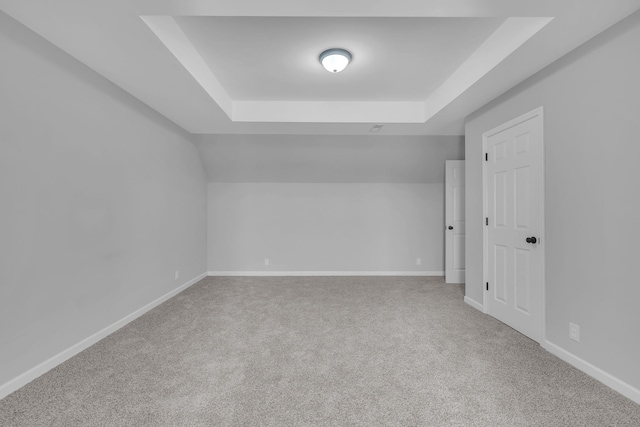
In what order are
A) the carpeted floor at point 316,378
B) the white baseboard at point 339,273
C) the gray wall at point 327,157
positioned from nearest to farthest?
the carpeted floor at point 316,378 → the gray wall at point 327,157 → the white baseboard at point 339,273

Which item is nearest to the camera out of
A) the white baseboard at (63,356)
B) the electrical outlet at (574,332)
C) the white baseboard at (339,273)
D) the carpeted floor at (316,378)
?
the carpeted floor at (316,378)

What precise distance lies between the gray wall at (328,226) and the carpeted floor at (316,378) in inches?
84.8

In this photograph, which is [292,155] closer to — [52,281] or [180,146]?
[180,146]

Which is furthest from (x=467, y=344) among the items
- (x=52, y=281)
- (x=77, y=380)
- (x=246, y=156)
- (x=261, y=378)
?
(x=246, y=156)

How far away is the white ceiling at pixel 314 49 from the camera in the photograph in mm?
1808

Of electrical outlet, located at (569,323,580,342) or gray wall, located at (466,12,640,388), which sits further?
electrical outlet, located at (569,323,580,342)

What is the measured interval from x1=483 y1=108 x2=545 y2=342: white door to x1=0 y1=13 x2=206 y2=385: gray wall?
403 centimetres

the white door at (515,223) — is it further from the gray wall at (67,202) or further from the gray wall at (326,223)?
the gray wall at (67,202)

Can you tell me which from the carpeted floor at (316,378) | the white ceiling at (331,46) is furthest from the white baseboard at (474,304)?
the white ceiling at (331,46)

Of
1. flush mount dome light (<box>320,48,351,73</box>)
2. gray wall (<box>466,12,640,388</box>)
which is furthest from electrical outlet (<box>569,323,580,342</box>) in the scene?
flush mount dome light (<box>320,48,351,73</box>)

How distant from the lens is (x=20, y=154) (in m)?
2.03

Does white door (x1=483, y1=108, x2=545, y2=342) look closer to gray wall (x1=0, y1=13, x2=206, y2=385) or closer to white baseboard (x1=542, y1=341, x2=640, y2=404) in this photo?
white baseboard (x1=542, y1=341, x2=640, y2=404)

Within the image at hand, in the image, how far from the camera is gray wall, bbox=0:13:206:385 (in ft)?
6.45

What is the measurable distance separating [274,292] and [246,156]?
7.89 ft
